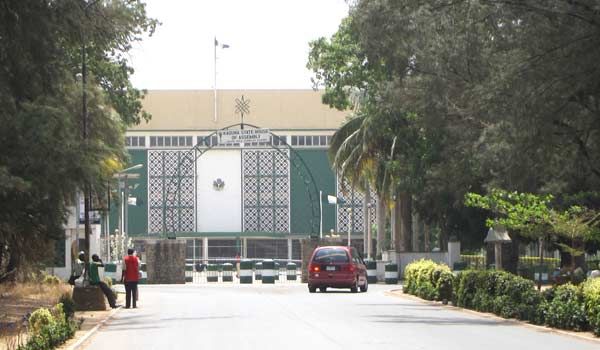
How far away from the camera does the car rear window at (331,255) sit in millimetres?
44344

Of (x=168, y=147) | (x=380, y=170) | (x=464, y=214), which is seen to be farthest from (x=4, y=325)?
(x=168, y=147)

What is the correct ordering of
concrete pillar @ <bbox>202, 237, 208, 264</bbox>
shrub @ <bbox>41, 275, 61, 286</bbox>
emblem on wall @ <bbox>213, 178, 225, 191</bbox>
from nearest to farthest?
shrub @ <bbox>41, 275, 61, 286</bbox>, emblem on wall @ <bbox>213, 178, 225, 191</bbox>, concrete pillar @ <bbox>202, 237, 208, 264</bbox>

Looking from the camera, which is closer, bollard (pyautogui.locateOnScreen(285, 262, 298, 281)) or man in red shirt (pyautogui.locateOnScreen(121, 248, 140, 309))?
man in red shirt (pyautogui.locateOnScreen(121, 248, 140, 309))

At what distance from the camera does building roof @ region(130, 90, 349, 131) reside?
95.4 meters

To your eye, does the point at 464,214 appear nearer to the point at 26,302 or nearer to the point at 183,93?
the point at 26,302

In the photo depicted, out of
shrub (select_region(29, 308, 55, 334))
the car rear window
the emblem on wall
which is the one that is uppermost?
the emblem on wall

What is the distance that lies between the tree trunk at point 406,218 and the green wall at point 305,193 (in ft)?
97.3

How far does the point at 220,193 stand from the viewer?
95188 millimetres

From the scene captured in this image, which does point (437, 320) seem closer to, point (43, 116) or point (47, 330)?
point (43, 116)

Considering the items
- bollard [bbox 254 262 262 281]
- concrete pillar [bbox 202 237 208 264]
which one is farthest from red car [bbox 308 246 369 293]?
concrete pillar [bbox 202 237 208 264]

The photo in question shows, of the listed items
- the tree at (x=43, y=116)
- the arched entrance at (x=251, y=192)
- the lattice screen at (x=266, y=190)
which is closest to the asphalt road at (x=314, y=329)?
the tree at (x=43, y=116)

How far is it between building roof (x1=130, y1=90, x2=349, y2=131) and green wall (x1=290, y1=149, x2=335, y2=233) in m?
2.55

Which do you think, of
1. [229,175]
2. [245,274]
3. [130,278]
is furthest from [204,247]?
[130,278]

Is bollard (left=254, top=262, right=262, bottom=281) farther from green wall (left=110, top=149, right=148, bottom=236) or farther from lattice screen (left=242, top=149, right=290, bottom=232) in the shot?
green wall (left=110, top=149, right=148, bottom=236)
